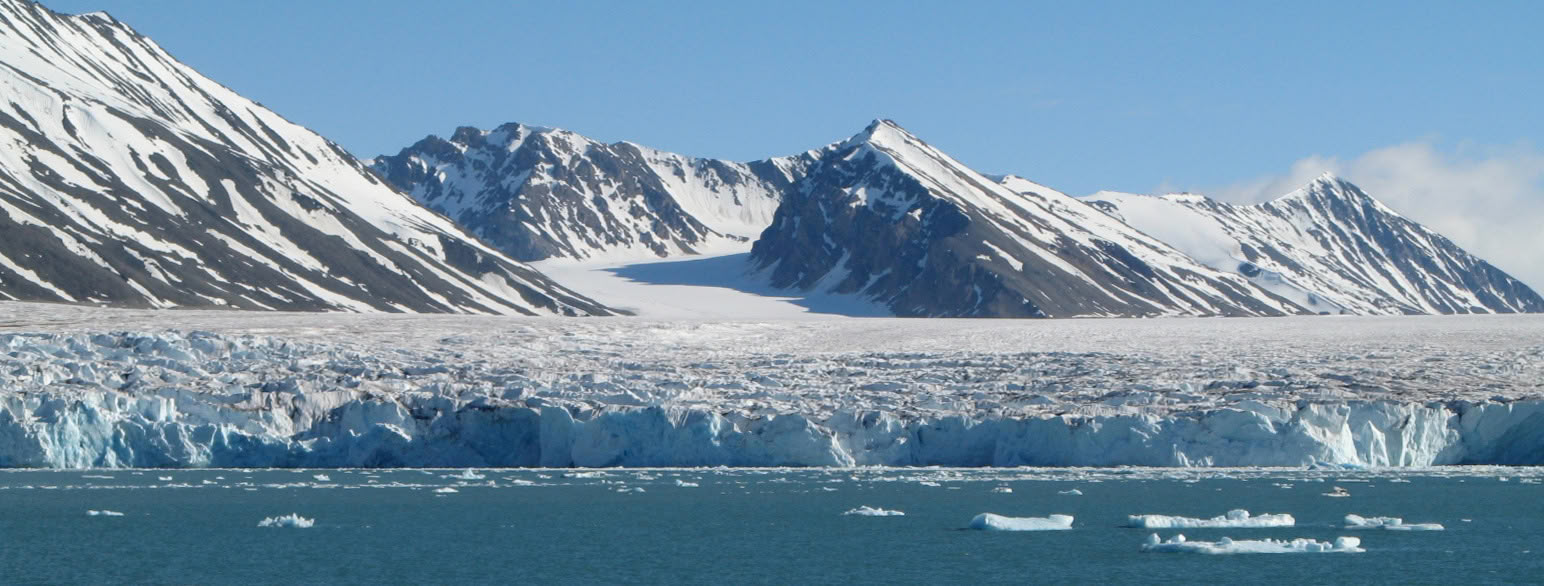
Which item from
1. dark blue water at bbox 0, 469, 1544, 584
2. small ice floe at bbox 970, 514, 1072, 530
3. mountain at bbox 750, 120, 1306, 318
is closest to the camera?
dark blue water at bbox 0, 469, 1544, 584

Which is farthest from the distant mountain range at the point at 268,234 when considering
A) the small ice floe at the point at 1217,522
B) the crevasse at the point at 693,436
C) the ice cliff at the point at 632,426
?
the small ice floe at the point at 1217,522

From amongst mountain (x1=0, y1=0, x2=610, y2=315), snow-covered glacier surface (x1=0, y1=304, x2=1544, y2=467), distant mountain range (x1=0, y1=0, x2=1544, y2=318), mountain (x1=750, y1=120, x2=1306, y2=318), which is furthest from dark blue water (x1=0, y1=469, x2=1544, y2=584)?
mountain (x1=750, y1=120, x2=1306, y2=318)

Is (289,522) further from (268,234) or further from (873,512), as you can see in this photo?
(268,234)

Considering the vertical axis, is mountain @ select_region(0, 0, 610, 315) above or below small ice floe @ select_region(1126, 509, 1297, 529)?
above

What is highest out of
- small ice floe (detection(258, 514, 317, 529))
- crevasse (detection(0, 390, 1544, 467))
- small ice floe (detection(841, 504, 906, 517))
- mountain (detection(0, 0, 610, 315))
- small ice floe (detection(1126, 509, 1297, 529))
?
mountain (detection(0, 0, 610, 315))

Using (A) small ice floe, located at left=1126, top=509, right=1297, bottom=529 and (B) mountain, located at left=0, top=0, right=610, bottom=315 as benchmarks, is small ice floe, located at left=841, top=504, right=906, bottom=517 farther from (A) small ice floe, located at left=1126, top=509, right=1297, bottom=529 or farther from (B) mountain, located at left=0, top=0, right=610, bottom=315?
(B) mountain, located at left=0, top=0, right=610, bottom=315

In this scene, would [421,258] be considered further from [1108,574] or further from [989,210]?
[1108,574]

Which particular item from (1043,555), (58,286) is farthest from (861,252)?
(1043,555)
